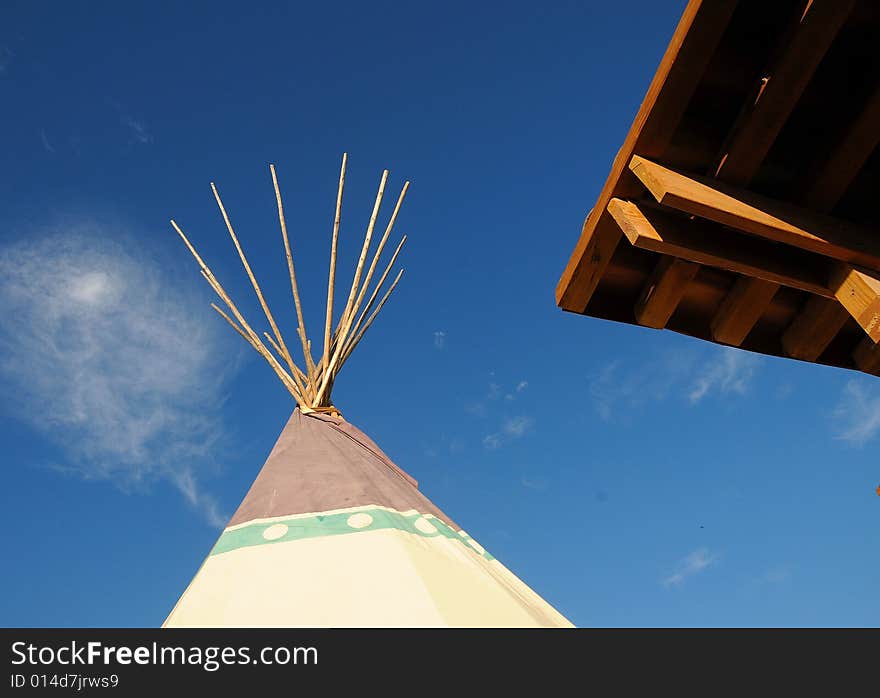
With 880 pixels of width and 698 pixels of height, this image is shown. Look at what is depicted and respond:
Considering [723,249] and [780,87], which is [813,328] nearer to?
[723,249]

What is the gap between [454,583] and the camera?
82.7 inches

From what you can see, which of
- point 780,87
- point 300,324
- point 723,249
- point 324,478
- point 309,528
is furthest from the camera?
point 300,324

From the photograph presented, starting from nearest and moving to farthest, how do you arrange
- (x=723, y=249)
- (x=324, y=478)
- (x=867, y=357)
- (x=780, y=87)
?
(x=780, y=87), (x=723, y=249), (x=867, y=357), (x=324, y=478)

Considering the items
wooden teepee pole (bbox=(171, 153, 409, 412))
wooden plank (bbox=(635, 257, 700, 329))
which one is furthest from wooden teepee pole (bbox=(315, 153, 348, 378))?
wooden plank (bbox=(635, 257, 700, 329))

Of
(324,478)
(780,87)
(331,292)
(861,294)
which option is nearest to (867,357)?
(861,294)

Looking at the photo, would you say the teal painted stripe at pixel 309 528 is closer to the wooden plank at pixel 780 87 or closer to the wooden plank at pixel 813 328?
the wooden plank at pixel 813 328

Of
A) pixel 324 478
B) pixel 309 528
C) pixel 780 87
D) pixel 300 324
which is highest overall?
pixel 300 324

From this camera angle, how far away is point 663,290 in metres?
1.38

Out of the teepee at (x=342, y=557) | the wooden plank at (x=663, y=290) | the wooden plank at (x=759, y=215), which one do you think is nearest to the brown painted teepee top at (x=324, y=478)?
the teepee at (x=342, y=557)

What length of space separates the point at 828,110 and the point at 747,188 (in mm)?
188

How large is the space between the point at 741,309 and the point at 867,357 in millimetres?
399

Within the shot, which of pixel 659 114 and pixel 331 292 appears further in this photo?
pixel 331 292

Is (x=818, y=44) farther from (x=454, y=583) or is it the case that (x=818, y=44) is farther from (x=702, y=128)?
(x=454, y=583)
